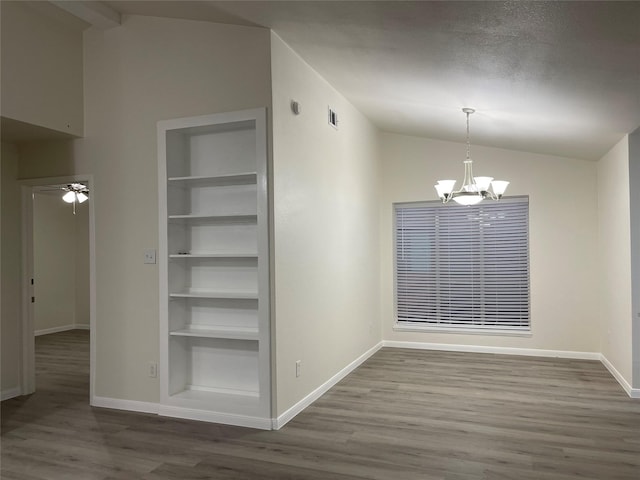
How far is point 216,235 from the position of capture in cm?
433

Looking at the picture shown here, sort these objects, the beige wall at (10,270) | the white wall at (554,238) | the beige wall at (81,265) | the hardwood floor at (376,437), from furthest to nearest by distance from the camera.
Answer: the beige wall at (81,265) → the white wall at (554,238) → the beige wall at (10,270) → the hardwood floor at (376,437)

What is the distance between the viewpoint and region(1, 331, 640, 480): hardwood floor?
3094 mm

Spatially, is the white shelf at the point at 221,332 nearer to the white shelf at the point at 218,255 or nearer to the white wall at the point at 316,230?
the white wall at the point at 316,230

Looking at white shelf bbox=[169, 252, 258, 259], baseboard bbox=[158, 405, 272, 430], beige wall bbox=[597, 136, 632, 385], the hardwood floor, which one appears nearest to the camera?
the hardwood floor

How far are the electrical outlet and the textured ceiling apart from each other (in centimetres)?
194

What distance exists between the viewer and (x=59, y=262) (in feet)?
28.8

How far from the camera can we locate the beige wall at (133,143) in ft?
13.3

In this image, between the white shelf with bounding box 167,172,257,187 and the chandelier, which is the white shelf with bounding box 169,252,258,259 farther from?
the chandelier

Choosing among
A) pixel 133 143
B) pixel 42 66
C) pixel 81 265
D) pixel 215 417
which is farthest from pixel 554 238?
pixel 81 265

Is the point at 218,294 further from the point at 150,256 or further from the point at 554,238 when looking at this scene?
the point at 554,238

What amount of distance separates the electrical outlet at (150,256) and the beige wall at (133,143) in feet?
0.17

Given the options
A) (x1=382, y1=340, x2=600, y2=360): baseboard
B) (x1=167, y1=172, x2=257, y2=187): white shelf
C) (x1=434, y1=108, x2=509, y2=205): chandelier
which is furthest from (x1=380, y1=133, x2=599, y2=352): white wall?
(x1=167, y1=172, x2=257, y2=187): white shelf

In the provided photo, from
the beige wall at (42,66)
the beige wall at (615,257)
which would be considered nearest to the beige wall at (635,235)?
the beige wall at (615,257)

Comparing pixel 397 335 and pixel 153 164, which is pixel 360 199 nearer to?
pixel 397 335
